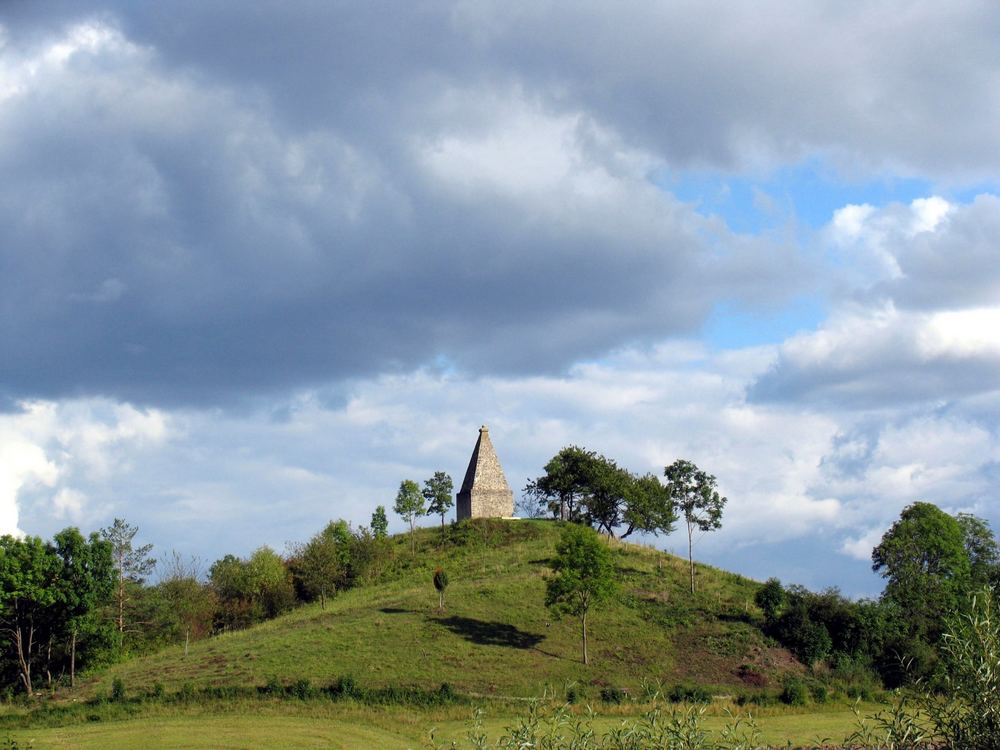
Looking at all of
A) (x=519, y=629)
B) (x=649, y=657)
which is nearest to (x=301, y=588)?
(x=519, y=629)

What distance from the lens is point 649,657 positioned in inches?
2382

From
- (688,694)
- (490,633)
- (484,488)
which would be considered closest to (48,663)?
(490,633)

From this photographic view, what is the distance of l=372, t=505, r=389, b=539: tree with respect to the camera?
92.8 m

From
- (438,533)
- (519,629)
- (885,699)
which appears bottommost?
(885,699)

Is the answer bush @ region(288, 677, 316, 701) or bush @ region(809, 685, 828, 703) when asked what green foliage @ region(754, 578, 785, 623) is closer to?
bush @ region(809, 685, 828, 703)

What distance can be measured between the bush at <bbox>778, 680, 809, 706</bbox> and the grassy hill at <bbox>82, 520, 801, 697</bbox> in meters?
3.75

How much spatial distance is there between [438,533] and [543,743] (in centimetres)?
8822

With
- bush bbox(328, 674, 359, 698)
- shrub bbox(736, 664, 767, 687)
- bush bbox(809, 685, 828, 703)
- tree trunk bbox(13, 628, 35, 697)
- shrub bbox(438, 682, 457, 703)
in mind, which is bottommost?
bush bbox(809, 685, 828, 703)

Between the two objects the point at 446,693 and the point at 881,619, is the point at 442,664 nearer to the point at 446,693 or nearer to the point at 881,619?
the point at 446,693

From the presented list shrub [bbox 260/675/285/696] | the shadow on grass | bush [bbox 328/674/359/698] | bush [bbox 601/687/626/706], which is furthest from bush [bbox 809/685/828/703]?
shrub [bbox 260/675/285/696]

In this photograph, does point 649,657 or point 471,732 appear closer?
point 471,732

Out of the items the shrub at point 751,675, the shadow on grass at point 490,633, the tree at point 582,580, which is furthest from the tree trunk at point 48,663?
the shrub at point 751,675

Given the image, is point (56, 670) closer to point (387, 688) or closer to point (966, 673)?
point (387, 688)

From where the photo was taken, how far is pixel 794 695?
51031mm
